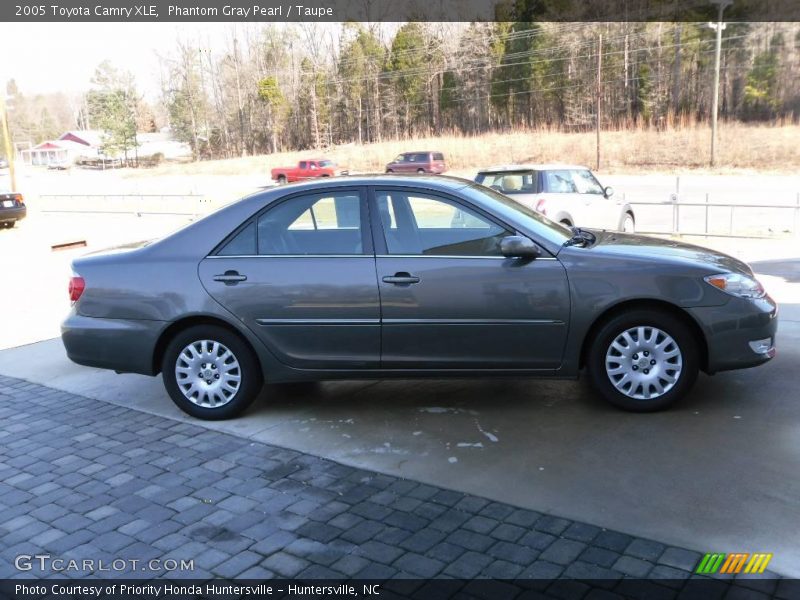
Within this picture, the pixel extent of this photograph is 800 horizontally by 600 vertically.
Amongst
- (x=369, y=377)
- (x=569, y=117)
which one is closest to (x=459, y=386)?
(x=369, y=377)

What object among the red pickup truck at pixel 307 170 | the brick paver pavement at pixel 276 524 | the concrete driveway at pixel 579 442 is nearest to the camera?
the brick paver pavement at pixel 276 524

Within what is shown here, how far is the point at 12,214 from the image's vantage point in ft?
74.1

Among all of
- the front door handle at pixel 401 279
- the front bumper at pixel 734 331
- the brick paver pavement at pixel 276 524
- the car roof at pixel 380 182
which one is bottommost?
the brick paver pavement at pixel 276 524

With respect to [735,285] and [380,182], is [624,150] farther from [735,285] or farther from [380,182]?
[380,182]

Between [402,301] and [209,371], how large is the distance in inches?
59.5

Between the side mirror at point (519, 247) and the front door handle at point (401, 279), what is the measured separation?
Answer: 0.63 m

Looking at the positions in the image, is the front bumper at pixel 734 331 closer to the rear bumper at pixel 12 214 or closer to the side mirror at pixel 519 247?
the side mirror at pixel 519 247

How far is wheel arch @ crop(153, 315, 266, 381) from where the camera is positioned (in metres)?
5.28

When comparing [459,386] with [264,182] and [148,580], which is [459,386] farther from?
[264,182]

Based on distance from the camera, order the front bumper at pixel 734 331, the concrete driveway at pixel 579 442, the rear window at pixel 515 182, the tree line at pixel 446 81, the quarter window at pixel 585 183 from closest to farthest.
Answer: the concrete driveway at pixel 579 442 < the front bumper at pixel 734 331 < the rear window at pixel 515 182 < the quarter window at pixel 585 183 < the tree line at pixel 446 81

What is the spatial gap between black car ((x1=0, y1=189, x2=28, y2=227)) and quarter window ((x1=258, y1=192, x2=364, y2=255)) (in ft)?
67.1

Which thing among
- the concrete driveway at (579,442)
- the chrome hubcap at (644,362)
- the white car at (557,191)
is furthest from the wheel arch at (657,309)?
the white car at (557,191)

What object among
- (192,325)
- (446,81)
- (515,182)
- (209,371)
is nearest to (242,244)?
(192,325)

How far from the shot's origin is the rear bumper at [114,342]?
536 centimetres
